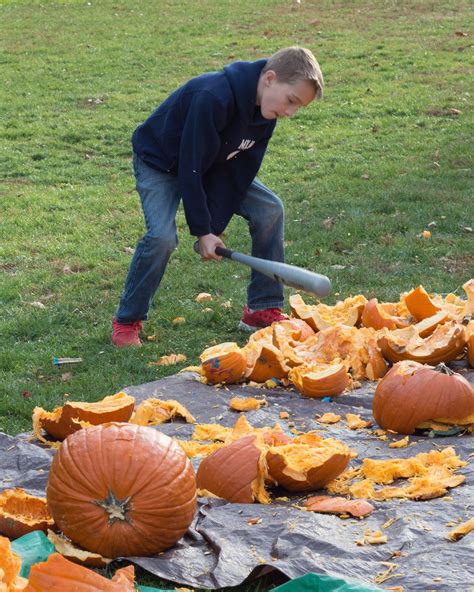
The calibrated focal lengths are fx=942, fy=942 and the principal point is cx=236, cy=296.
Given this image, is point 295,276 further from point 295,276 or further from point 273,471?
point 273,471

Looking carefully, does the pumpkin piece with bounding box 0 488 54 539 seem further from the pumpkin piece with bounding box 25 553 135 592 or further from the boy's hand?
the boy's hand

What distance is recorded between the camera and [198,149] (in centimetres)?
490

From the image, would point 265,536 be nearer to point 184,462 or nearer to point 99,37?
point 184,462

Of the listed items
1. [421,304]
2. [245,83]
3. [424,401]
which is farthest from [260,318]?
[424,401]

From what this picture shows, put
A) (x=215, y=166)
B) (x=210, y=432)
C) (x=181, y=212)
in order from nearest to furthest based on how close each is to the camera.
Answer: (x=210, y=432)
(x=215, y=166)
(x=181, y=212)

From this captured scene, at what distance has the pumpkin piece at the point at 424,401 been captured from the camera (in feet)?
11.6

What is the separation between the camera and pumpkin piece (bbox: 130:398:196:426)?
3.81m

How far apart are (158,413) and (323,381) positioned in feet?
2.38

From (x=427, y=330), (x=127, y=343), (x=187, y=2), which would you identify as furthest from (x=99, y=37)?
(x=427, y=330)

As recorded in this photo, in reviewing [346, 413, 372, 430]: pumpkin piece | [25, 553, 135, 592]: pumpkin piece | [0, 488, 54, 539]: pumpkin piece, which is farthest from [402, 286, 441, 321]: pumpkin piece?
[25, 553, 135, 592]: pumpkin piece

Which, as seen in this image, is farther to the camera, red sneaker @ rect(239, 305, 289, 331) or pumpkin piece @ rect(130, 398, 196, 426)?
red sneaker @ rect(239, 305, 289, 331)

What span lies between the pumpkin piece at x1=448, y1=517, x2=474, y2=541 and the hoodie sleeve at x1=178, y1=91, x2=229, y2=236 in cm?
260

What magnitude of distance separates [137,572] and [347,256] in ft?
14.8

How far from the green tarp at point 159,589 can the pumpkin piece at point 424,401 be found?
1281 mm
